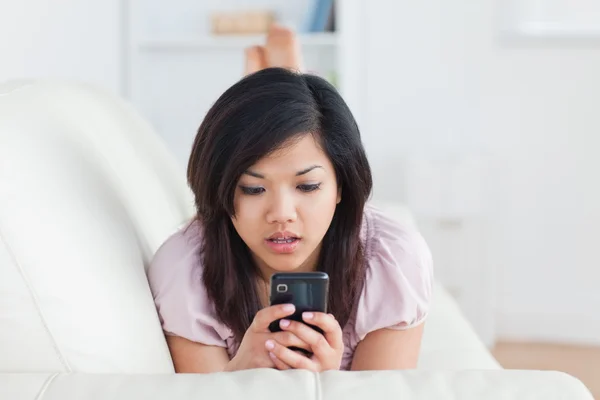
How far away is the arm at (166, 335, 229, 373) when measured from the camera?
131cm

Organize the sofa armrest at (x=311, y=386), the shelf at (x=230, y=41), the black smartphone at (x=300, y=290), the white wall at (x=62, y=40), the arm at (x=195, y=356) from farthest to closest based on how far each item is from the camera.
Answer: the shelf at (x=230, y=41), the white wall at (x=62, y=40), the arm at (x=195, y=356), the black smartphone at (x=300, y=290), the sofa armrest at (x=311, y=386)

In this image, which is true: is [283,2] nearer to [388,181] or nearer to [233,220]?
[388,181]

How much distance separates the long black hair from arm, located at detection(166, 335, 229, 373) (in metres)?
0.05

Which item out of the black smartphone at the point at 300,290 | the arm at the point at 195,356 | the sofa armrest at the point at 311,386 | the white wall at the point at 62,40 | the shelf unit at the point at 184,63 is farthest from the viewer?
the shelf unit at the point at 184,63

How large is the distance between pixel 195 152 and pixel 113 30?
241 centimetres

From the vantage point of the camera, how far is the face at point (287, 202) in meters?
1.18

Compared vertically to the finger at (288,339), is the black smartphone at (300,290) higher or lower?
higher

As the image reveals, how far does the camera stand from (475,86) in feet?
11.7

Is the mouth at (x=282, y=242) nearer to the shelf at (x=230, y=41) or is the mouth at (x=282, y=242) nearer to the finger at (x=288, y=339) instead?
the finger at (x=288, y=339)

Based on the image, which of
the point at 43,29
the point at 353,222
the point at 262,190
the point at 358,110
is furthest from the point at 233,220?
the point at 358,110

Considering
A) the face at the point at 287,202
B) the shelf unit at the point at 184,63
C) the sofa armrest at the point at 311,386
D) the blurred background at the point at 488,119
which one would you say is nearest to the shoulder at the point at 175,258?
the face at the point at 287,202

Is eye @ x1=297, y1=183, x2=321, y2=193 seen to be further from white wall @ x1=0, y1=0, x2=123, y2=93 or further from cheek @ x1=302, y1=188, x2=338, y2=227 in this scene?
white wall @ x1=0, y1=0, x2=123, y2=93

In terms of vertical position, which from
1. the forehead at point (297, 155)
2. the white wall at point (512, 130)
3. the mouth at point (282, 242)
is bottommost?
the white wall at point (512, 130)

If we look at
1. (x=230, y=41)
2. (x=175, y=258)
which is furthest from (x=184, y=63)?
(x=175, y=258)
